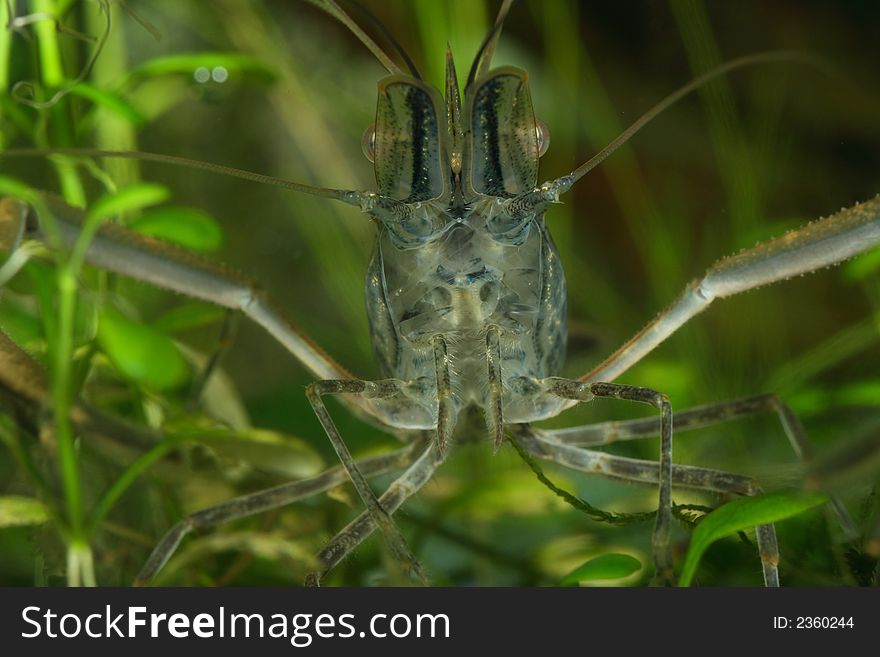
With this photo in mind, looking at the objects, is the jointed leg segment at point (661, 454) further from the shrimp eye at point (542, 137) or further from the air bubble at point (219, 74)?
the air bubble at point (219, 74)

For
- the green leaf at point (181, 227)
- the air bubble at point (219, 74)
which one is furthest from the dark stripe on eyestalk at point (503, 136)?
the air bubble at point (219, 74)

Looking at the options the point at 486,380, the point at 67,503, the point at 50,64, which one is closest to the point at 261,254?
the point at 50,64

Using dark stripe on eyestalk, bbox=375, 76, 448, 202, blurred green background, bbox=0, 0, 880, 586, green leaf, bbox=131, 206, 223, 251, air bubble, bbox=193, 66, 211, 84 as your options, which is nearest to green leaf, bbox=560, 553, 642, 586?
blurred green background, bbox=0, 0, 880, 586

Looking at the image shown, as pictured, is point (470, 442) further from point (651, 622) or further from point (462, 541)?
point (651, 622)

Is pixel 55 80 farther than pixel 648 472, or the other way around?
pixel 55 80

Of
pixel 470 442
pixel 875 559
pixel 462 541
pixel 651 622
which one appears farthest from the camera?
pixel 462 541

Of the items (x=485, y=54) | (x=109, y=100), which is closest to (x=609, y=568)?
(x=485, y=54)

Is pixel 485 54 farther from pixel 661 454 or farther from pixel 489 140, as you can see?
pixel 661 454
